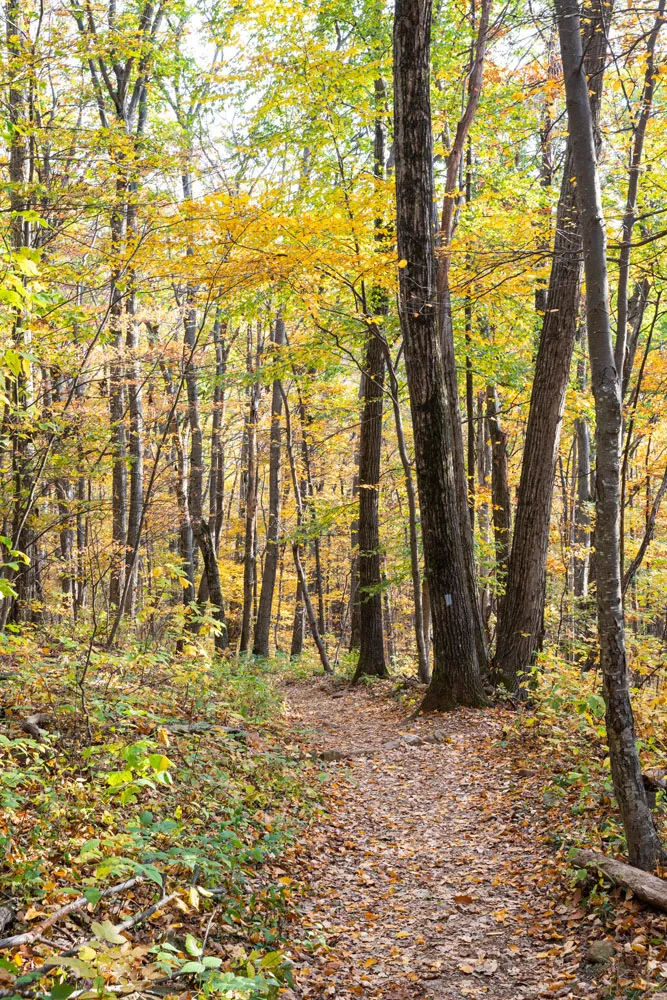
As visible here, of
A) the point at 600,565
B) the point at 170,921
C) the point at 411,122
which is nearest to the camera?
the point at 170,921

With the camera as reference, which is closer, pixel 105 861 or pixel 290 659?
pixel 105 861

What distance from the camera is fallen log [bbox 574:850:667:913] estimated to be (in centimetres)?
356

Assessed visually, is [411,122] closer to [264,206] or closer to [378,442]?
[264,206]

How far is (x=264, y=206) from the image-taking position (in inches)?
294

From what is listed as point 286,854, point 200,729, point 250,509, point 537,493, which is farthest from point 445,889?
point 250,509

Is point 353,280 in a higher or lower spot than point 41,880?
higher

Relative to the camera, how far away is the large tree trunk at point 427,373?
26.0 ft

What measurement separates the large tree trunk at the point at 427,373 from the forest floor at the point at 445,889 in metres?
1.10

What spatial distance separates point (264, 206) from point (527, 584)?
5.82 meters

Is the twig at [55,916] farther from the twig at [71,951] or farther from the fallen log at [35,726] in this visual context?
the fallen log at [35,726]

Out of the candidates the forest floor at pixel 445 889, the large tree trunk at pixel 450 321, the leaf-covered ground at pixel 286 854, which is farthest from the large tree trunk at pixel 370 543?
the leaf-covered ground at pixel 286 854

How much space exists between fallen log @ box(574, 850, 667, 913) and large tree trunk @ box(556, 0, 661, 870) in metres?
0.13

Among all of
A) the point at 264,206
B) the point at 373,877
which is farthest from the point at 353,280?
the point at 373,877

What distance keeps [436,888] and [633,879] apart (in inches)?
62.1
